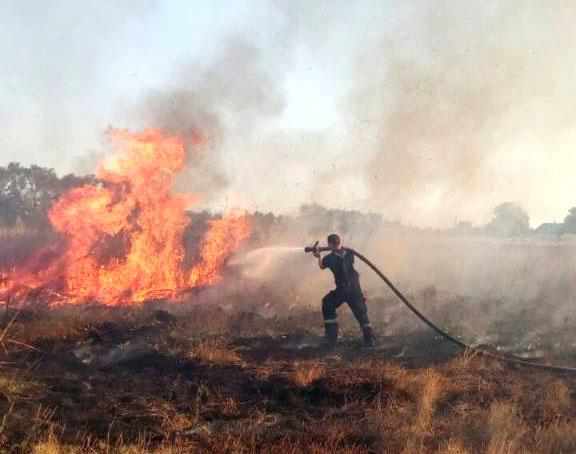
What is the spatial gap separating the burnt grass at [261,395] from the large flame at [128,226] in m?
3.65

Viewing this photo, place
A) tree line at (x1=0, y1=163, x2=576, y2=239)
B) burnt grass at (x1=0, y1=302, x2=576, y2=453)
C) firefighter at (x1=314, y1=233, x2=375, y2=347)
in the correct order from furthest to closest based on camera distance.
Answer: tree line at (x1=0, y1=163, x2=576, y2=239) → firefighter at (x1=314, y1=233, x2=375, y2=347) → burnt grass at (x1=0, y1=302, x2=576, y2=453)

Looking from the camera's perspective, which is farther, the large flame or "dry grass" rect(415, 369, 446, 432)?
the large flame

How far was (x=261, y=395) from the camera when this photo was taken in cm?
697

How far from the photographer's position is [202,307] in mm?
13727

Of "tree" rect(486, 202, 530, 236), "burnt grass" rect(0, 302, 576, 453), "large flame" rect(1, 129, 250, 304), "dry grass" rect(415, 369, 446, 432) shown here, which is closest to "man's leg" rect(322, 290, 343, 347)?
"burnt grass" rect(0, 302, 576, 453)

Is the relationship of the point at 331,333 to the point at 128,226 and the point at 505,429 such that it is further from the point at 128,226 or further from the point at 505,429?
the point at 128,226

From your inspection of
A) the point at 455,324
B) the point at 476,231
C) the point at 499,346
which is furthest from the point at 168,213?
the point at 476,231

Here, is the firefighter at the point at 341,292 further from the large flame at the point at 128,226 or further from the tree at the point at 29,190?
the tree at the point at 29,190

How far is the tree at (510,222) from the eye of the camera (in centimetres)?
2703

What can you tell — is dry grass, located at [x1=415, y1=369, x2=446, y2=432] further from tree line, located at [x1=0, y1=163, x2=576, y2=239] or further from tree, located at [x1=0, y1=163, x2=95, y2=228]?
tree, located at [x1=0, y1=163, x2=95, y2=228]

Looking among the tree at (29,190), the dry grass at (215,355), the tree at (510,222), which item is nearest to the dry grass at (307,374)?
the dry grass at (215,355)

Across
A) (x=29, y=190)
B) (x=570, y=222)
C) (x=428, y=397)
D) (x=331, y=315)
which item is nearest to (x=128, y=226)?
(x=331, y=315)

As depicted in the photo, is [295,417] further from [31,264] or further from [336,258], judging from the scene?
[31,264]

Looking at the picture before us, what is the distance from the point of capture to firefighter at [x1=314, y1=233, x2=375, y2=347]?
33.3ft
